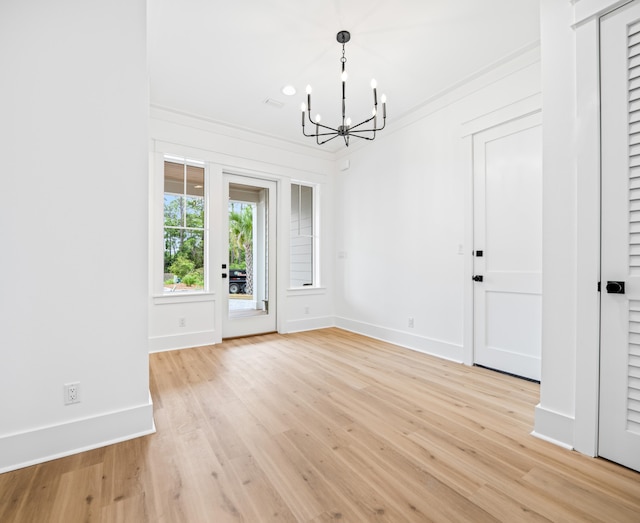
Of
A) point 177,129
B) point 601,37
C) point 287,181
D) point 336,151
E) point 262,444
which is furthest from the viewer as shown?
point 336,151

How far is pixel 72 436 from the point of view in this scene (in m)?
1.74

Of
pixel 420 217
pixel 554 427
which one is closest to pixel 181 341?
pixel 420 217

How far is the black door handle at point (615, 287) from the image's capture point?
1.63 meters

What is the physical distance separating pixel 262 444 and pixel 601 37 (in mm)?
2953

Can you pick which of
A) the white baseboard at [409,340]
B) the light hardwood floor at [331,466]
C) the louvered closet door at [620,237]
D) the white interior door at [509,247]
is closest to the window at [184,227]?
the light hardwood floor at [331,466]

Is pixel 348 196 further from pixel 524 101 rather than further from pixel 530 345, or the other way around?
pixel 530 345

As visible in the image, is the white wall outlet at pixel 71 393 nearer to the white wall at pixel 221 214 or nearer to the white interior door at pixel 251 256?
the white wall at pixel 221 214

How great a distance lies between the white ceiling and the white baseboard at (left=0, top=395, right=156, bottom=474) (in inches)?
113

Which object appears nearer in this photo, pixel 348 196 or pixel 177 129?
pixel 177 129

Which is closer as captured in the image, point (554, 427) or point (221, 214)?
point (554, 427)

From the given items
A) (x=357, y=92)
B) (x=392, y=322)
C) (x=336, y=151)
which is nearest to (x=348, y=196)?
(x=336, y=151)

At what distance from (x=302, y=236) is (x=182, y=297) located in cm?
210

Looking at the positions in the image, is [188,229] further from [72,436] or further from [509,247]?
[509,247]

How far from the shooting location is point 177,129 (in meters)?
3.98
